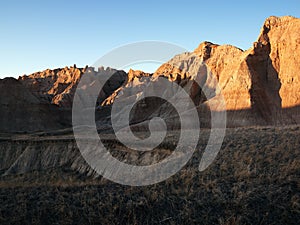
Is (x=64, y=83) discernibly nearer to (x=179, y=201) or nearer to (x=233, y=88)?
(x=233, y=88)

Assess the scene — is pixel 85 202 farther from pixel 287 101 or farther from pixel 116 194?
pixel 287 101

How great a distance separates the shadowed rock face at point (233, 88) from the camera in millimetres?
40906

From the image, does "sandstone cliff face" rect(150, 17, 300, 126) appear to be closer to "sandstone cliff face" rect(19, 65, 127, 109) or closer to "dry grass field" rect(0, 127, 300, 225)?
"dry grass field" rect(0, 127, 300, 225)

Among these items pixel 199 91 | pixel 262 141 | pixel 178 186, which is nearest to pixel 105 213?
pixel 178 186

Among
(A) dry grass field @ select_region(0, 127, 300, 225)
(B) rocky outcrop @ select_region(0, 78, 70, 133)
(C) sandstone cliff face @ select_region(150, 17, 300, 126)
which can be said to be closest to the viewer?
(A) dry grass field @ select_region(0, 127, 300, 225)

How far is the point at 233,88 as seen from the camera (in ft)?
149

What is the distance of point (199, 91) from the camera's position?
58688mm

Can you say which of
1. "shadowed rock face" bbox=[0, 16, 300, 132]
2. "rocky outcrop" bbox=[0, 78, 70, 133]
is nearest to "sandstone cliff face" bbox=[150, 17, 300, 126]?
"shadowed rock face" bbox=[0, 16, 300, 132]

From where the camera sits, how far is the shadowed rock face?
40.9m

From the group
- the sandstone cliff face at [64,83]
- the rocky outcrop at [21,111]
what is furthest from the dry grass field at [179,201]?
the sandstone cliff face at [64,83]

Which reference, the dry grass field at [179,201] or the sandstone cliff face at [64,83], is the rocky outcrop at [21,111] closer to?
the sandstone cliff face at [64,83]

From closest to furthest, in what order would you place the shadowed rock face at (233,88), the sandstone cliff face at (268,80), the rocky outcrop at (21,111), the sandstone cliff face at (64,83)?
the sandstone cliff face at (268,80)
the shadowed rock face at (233,88)
the rocky outcrop at (21,111)
the sandstone cliff face at (64,83)

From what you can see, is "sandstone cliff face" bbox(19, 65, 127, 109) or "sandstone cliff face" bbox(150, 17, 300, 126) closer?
"sandstone cliff face" bbox(150, 17, 300, 126)

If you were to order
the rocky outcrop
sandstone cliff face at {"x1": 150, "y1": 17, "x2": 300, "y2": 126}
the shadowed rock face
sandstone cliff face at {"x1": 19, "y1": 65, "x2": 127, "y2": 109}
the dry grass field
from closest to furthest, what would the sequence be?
the dry grass field → sandstone cliff face at {"x1": 150, "y1": 17, "x2": 300, "y2": 126} → the shadowed rock face → the rocky outcrop → sandstone cliff face at {"x1": 19, "y1": 65, "x2": 127, "y2": 109}
